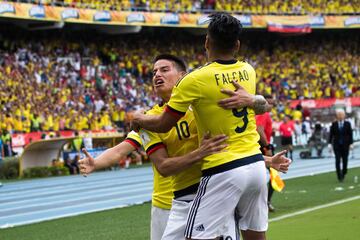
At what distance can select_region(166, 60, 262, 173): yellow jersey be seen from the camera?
4871 millimetres

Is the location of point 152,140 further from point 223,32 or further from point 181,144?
point 223,32

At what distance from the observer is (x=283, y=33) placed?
50.3 metres

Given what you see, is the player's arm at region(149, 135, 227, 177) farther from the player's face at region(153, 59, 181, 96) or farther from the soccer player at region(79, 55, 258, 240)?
the player's face at region(153, 59, 181, 96)

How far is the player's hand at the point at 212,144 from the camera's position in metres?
4.84

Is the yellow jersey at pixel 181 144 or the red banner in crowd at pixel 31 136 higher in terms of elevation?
the yellow jersey at pixel 181 144

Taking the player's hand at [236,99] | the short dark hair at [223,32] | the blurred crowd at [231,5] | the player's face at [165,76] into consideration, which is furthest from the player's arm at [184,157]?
the blurred crowd at [231,5]

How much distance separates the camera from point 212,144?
15.9 feet

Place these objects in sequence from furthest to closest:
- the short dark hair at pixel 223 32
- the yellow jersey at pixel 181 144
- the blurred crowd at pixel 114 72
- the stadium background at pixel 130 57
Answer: the stadium background at pixel 130 57 < the blurred crowd at pixel 114 72 < the yellow jersey at pixel 181 144 < the short dark hair at pixel 223 32

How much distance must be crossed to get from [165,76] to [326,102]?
3974 cm

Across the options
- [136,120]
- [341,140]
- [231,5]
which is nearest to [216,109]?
[136,120]

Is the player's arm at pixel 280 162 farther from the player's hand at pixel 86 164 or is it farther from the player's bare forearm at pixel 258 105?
the player's hand at pixel 86 164

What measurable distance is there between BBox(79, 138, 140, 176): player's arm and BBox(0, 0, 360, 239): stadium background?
64.5 feet

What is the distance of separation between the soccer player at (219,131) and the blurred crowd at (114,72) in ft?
66.6

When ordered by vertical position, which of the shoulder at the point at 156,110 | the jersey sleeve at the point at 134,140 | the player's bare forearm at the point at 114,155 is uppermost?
the shoulder at the point at 156,110
